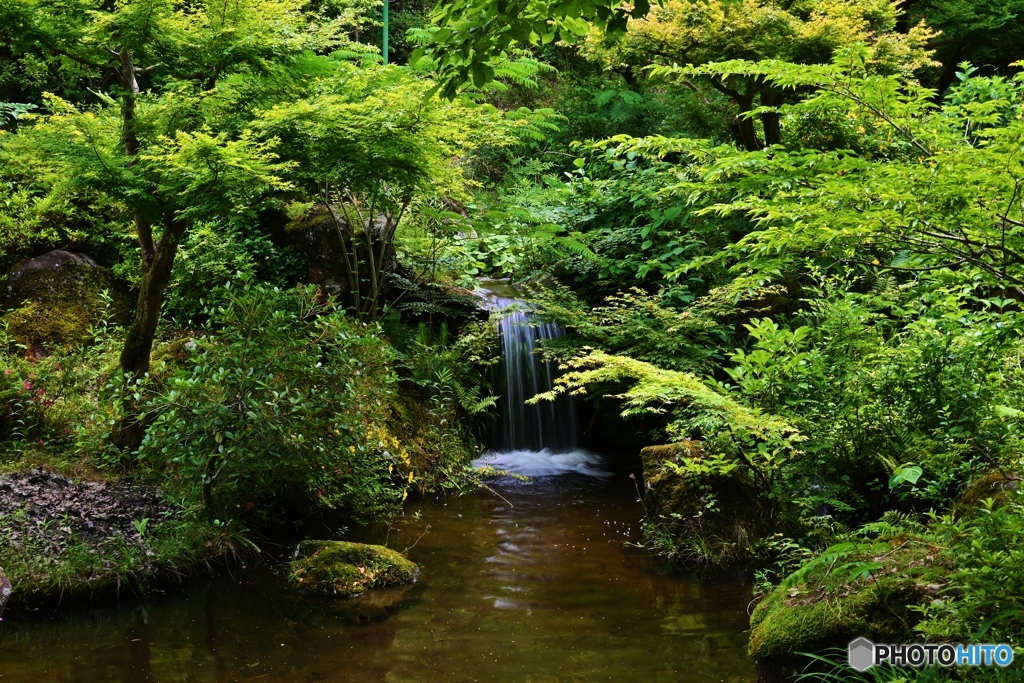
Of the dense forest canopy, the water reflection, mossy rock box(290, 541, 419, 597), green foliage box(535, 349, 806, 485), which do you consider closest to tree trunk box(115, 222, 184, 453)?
the dense forest canopy

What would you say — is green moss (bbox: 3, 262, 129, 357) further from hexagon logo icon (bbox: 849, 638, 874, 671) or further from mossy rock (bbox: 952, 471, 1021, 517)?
mossy rock (bbox: 952, 471, 1021, 517)

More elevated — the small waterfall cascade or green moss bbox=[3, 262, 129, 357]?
green moss bbox=[3, 262, 129, 357]

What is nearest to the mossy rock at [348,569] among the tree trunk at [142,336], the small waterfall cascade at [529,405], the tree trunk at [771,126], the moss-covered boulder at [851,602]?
the tree trunk at [142,336]

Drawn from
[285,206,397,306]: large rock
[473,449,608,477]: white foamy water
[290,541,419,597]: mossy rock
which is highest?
[285,206,397,306]: large rock

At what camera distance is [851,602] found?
13.2 feet

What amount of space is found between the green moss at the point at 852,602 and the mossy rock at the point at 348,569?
268cm

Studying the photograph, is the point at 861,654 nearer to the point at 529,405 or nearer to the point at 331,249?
the point at 529,405

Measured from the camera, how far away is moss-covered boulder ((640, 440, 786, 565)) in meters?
6.26

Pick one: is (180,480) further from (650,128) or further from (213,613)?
(650,128)

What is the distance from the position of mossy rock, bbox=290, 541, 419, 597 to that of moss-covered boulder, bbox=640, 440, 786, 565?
7.17 ft

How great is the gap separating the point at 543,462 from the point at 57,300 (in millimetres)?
5774

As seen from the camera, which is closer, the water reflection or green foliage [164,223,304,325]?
the water reflection

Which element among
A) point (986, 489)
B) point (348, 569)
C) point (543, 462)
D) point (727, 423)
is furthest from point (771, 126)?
point (348, 569)

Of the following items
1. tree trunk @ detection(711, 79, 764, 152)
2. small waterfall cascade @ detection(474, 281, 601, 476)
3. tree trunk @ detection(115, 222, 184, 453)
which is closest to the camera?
tree trunk @ detection(115, 222, 184, 453)
